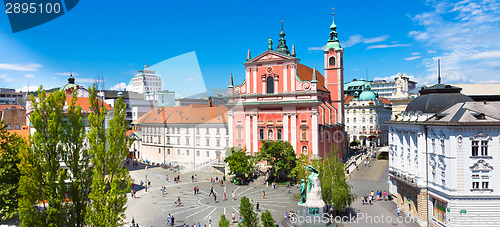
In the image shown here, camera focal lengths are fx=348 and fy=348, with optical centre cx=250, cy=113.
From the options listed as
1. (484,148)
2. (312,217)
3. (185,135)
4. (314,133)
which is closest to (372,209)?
(484,148)

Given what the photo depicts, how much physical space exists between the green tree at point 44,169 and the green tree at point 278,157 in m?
30.1

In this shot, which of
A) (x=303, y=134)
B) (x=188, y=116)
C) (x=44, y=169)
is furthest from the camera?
(x=188, y=116)

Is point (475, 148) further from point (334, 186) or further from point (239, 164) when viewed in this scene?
point (239, 164)

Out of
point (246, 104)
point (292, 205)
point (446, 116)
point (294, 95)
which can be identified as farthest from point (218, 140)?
point (446, 116)

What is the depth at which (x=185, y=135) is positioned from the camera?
64.8 meters

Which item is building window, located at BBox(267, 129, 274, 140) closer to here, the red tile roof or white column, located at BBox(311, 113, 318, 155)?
white column, located at BBox(311, 113, 318, 155)

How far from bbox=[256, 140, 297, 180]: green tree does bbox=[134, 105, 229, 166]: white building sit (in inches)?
507

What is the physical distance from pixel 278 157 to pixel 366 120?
165 ft

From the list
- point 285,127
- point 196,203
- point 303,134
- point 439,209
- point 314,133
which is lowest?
point 196,203

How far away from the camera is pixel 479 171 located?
2542 cm

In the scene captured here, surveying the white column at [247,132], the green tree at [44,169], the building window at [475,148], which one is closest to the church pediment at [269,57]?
the white column at [247,132]

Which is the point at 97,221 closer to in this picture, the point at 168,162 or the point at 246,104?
the point at 246,104

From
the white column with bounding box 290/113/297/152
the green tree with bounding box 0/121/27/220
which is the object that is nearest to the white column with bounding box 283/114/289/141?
the white column with bounding box 290/113/297/152

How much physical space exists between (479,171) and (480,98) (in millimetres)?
19727
